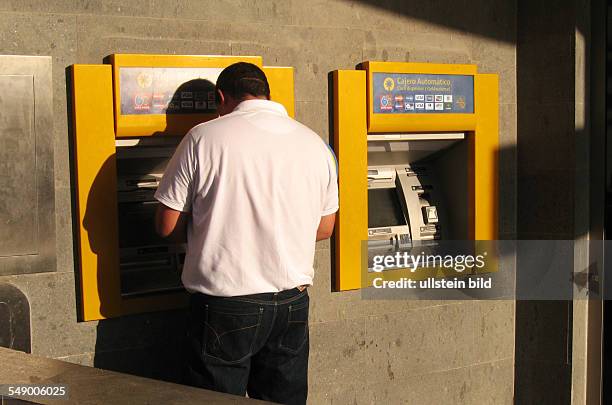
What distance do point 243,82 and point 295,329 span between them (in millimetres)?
972

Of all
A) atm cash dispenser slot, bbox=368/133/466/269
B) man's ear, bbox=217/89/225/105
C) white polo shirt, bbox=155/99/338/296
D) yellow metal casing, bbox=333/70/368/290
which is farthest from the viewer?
atm cash dispenser slot, bbox=368/133/466/269

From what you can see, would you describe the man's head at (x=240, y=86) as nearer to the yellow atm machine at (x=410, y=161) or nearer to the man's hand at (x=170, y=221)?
the man's hand at (x=170, y=221)

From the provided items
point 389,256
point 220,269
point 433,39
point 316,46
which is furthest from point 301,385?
point 433,39

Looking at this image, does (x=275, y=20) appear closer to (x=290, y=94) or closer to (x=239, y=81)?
(x=290, y=94)

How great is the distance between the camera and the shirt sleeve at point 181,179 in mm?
3316

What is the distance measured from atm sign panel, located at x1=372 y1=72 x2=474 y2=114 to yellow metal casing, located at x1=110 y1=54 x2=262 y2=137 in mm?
→ 861

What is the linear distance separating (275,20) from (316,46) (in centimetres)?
25

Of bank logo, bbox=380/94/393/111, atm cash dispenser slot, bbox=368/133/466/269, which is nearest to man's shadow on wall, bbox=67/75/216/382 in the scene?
bank logo, bbox=380/94/393/111

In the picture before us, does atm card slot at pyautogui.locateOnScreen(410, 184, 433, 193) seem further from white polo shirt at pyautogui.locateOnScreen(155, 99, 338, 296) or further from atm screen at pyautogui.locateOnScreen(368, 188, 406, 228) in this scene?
white polo shirt at pyautogui.locateOnScreen(155, 99, 338, 296)

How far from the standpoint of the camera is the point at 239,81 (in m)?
3.49

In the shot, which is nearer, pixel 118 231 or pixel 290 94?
pixel 118 231

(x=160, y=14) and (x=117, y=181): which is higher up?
(x=160, y=14)

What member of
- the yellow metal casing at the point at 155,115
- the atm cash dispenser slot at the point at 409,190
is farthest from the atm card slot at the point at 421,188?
the yellow metal casing at the point at 155,115

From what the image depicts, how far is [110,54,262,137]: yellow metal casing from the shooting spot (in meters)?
3.74
